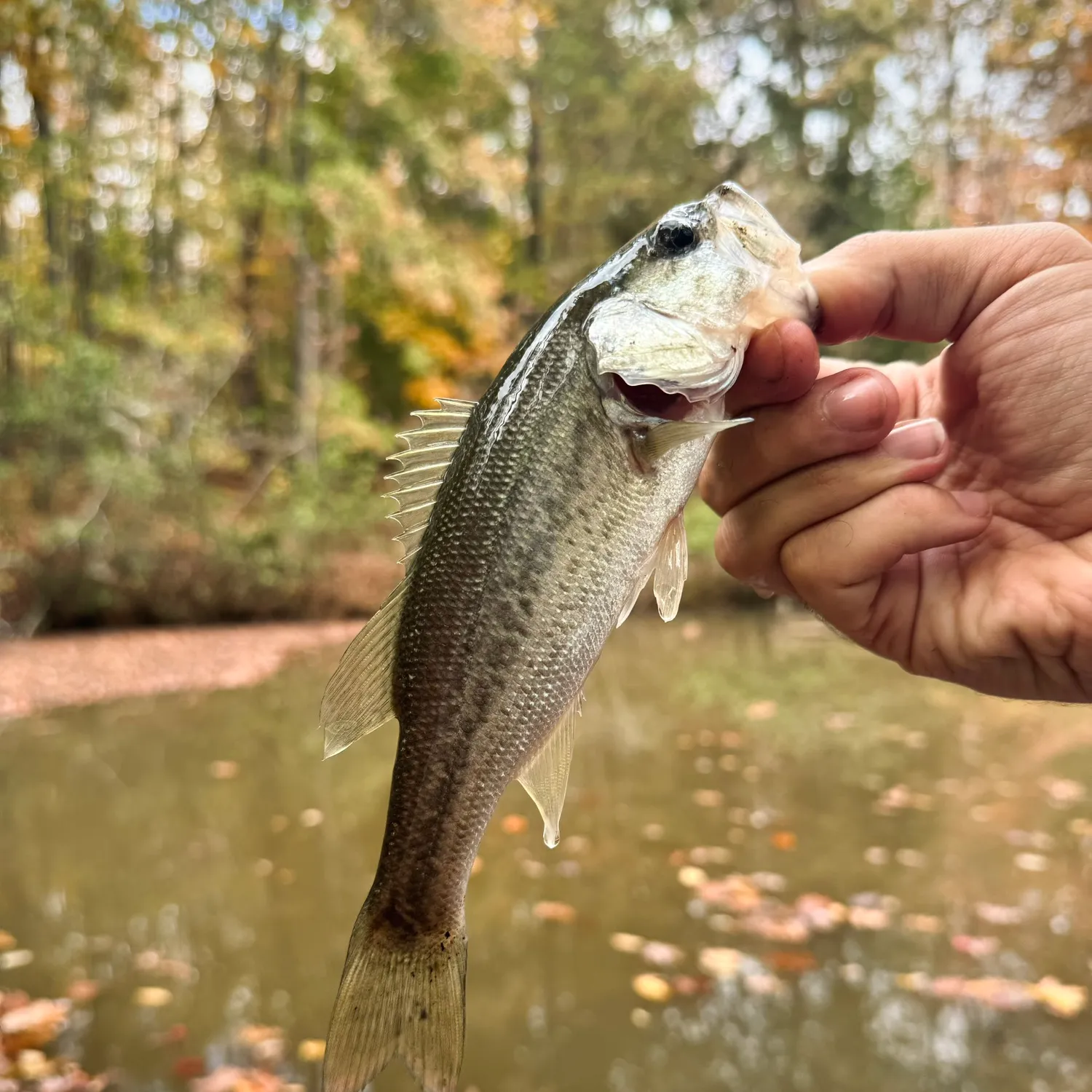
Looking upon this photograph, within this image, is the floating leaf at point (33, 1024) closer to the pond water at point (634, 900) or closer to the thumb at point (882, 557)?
the pond water at point (634, 900)

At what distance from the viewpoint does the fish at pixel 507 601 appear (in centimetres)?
148

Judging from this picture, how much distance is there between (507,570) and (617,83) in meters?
18.8

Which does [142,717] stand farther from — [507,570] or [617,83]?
[617,83]

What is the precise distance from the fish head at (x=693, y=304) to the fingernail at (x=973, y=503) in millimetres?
507

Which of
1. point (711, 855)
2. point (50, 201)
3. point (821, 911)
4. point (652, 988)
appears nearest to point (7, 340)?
point (50, 201)

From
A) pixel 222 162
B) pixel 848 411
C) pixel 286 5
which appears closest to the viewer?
pixel 848 411

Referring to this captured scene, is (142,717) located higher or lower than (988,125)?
lower

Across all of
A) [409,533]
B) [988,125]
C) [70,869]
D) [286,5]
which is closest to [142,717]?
[70,869]

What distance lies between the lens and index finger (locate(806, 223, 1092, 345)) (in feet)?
5.70

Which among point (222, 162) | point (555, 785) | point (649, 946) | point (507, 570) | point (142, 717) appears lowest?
point (142, 717)

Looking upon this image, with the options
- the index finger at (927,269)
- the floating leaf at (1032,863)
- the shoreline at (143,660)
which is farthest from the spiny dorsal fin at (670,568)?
the shoreline at (143,660)

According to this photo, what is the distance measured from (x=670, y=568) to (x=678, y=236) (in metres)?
0.61

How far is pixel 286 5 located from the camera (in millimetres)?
12031

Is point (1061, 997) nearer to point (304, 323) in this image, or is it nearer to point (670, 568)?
point (670, 568)
